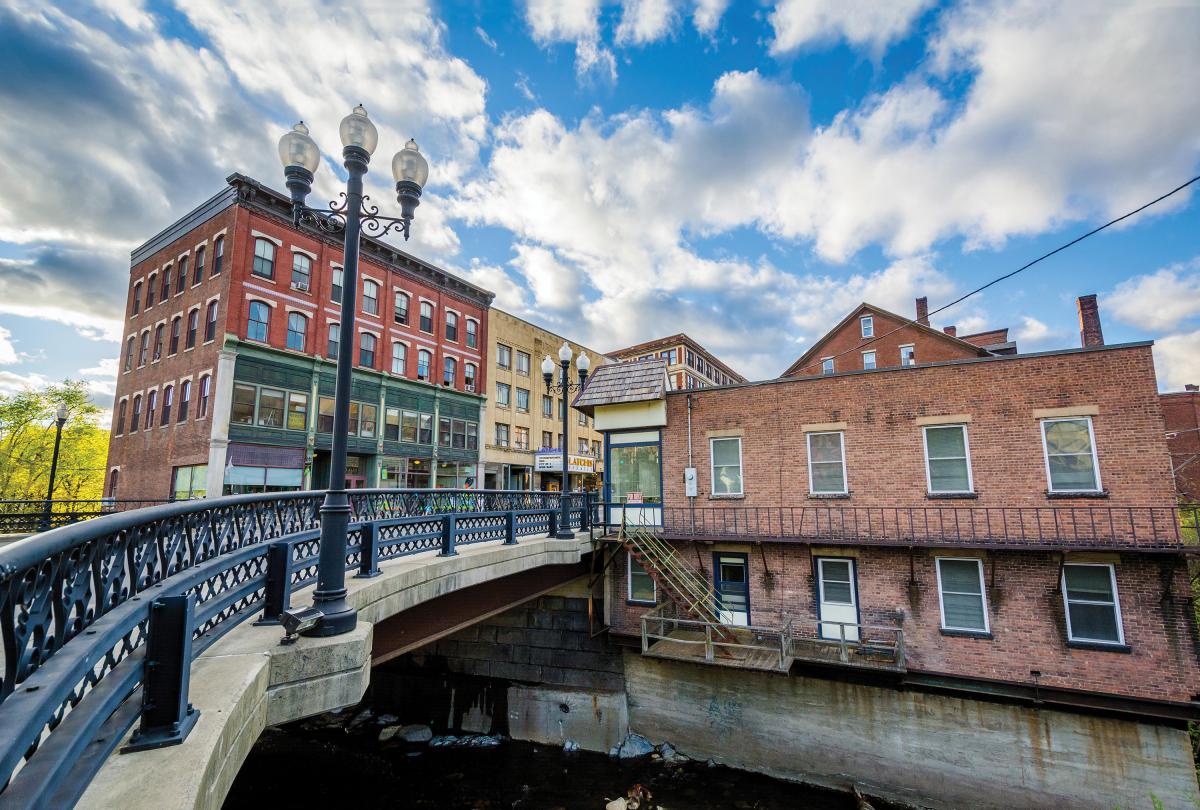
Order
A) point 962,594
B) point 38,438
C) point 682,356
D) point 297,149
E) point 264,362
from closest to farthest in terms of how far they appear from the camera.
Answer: point 297,149 → point 962,594 → point 264,362 → point 38,438 → point 682,356

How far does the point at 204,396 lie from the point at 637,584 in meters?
21.2

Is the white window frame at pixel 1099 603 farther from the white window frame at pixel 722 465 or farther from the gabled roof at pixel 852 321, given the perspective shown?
the gabled roof at pixel 852 321

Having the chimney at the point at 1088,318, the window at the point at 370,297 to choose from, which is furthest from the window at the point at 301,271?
the chimney at the point at 1088,318

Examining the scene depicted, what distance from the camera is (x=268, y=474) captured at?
2367cm

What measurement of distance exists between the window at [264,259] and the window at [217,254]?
1503 mm

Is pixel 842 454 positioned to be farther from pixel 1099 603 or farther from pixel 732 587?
pixel 1099 603

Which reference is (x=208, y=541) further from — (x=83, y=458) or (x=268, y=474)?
(x=83, y=458)

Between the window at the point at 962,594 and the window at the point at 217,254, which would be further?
the window at the point at 217,254

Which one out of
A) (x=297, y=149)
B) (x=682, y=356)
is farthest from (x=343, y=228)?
(x=682, y=356)

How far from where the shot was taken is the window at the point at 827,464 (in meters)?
13.9

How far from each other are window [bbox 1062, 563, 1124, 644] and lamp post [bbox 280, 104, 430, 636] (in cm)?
1408

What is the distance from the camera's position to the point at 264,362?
24141mm

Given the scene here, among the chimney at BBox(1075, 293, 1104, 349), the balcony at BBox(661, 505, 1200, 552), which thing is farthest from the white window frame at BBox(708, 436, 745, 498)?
the chimney at BBox(1075, 293, 1104, 349)

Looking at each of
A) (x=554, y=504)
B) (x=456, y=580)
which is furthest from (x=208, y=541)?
(x=554, y=504)
